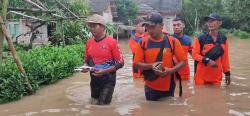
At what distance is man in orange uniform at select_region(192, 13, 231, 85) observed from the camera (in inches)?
308

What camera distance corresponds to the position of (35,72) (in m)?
9.57

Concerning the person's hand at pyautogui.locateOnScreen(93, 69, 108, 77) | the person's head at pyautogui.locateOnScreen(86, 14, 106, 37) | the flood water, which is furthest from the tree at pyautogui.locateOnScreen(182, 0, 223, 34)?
the person's hand at pyautogui.locateOnScreen(93, 69, 108, 77)

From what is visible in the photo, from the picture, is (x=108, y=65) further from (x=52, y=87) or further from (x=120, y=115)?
(x=52, y=87)

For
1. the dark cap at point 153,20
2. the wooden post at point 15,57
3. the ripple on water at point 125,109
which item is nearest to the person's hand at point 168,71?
the dark cap at point 153,20

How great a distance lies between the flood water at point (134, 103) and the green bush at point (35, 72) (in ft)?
0.66

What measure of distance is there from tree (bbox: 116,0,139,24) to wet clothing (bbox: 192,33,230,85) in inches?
1290

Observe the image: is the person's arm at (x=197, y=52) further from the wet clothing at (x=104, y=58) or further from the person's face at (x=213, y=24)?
the wet clothing at (x=104, y=58)

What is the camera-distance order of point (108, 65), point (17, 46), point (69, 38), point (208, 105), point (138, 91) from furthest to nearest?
1. point (69, 38)
2. point (17, 46)
3. point (138, 91)
4. point (208, 105)
5. point (108, 65)

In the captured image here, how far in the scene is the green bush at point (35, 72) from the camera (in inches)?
324

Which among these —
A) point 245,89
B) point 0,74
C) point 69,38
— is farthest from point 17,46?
point 245,89

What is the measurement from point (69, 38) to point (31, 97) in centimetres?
1076

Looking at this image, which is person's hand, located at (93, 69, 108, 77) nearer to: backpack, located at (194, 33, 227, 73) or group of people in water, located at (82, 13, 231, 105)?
group of people in water, located at (82, 13, 231, 105)

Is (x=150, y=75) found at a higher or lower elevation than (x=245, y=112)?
higher

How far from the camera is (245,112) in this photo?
6848 mm
